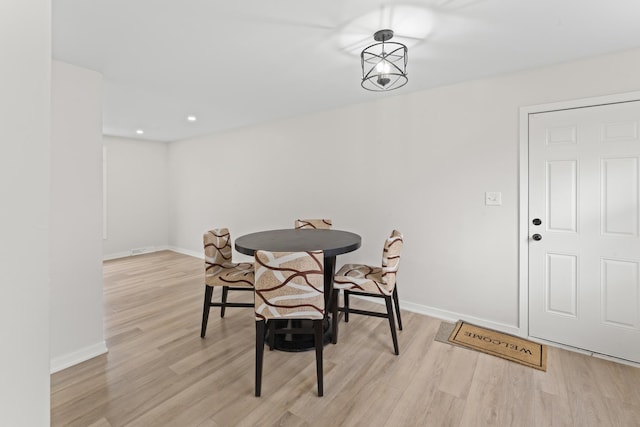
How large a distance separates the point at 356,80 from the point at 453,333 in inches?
98.9

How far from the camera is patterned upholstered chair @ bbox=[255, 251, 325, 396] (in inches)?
71.9

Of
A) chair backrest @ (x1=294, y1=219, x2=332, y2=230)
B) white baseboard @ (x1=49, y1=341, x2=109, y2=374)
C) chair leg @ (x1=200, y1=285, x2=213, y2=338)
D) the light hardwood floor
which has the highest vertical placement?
chair backrest @ (x1=294, y1=219, x2=332, y2=230)

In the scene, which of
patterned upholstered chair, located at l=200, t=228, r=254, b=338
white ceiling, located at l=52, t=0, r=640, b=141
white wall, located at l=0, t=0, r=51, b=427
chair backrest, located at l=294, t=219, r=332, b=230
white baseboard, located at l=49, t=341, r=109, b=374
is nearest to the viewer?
white wall, located at l=0, t=0, r=51, b=427

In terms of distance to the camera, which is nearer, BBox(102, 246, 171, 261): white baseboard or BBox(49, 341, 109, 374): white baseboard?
BBox(49, 341, 109, 374): white baseboard

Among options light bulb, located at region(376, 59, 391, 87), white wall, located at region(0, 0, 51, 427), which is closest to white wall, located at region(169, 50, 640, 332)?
light bulb, located at region(376, 59, 391, 87)

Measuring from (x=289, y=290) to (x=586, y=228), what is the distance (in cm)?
239

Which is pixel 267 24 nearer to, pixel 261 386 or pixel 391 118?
pixel 391 118

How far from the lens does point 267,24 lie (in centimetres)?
180

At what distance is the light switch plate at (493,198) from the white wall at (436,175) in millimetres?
37

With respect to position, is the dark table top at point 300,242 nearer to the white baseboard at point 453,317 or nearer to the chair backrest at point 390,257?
the chair backrest at point 390,257

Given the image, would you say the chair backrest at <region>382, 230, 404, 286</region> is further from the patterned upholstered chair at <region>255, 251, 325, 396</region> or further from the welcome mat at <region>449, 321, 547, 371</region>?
the welcome mat at <region>449, 321, 547, 371</region>

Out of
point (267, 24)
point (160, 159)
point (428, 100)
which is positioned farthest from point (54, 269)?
point (160, 159)

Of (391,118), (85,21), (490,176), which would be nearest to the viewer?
(85,21)

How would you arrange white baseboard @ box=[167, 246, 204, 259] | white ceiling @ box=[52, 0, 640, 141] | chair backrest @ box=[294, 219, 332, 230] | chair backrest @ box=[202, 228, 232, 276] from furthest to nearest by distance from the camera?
white baseboard @ box=[167, 246, 204, 259] → chair backrest @ box=[294, 219, 332, 230] → chair backrest @ box=[202, 228, 232, 276] → white ceiling @ box=[52, 0, 640, 141]
